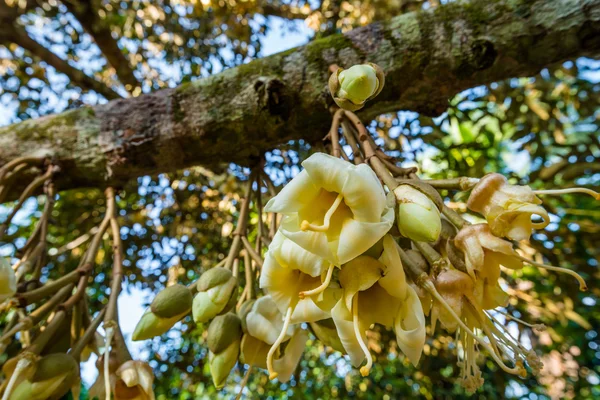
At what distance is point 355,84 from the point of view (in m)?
0.72

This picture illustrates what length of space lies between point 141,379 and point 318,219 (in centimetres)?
47

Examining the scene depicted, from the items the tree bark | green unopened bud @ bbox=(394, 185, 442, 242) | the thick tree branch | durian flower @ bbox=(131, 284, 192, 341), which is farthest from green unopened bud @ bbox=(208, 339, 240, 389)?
the thick tree branch

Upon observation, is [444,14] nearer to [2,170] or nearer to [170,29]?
[2,170]

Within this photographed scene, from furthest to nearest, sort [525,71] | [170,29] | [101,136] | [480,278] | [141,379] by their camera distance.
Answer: [170,29] → [101,136] → [525,71] → [141,379] → [480,278]

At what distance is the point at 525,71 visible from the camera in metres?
1.20

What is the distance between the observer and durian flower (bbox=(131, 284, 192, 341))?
908 mm

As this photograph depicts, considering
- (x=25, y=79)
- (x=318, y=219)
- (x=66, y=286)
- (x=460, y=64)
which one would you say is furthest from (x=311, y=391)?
(x=25, y=79)

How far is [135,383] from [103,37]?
270 centimetres

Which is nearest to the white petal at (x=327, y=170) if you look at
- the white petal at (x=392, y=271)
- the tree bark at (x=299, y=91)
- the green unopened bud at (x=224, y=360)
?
the white petal at (x=392, y=271)

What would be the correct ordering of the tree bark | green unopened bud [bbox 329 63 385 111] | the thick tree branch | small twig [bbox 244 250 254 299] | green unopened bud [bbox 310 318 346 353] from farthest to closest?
the thick tree branch < the tree bark < small twig [bbox 244 250 254 299] < green unopened bud [bbox 310 318 346 353] < green unopened bud [bbox 329 63 385 111]

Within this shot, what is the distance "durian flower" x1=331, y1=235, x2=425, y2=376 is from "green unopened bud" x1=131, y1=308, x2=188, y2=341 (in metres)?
0.41

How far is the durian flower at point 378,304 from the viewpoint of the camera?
63cm

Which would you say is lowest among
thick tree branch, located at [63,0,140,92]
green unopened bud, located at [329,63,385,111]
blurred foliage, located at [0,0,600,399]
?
blurred foliage, located at [0,0,600,399]

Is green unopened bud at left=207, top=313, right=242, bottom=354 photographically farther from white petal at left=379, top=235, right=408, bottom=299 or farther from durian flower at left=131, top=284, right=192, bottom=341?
white petal at left=379, top=235, right=408, bottom=299
